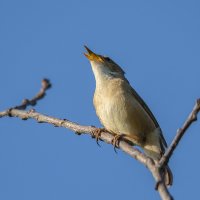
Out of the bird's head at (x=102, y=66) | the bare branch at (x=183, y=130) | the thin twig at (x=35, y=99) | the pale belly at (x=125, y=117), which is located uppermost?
the bird's head at (x=102, y=66)

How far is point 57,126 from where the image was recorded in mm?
3783

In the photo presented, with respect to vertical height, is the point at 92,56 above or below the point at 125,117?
above

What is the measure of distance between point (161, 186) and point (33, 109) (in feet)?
6.57

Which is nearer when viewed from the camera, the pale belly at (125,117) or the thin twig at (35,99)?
the thin twig at (35,99)

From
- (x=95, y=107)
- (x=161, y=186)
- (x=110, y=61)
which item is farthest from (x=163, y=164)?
(x=110, y=61)

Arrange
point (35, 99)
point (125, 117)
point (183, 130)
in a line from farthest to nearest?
point (125, 117) → point (35, 99) → point (183, 130)

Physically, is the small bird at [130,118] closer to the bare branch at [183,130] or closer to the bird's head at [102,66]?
the bird's head at [102,66]

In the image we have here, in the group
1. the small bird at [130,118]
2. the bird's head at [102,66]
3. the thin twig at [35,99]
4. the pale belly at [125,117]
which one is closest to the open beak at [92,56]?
the bird's head at [102,66]

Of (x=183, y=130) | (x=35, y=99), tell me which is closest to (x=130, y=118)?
(x=35, y=99)

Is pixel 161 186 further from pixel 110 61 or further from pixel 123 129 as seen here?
pixel 110 61

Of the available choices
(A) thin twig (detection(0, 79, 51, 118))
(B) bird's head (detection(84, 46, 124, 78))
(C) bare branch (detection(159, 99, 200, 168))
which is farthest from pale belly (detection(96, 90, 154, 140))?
(C) bare branch (detection(159, 99, 200, 168))

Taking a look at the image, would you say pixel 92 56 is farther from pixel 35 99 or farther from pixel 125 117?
pixel 35 99

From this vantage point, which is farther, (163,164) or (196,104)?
(163,164)

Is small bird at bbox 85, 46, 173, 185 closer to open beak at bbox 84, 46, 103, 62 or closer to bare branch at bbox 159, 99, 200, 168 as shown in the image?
open beak at bbox 84, 46, 103, 62
